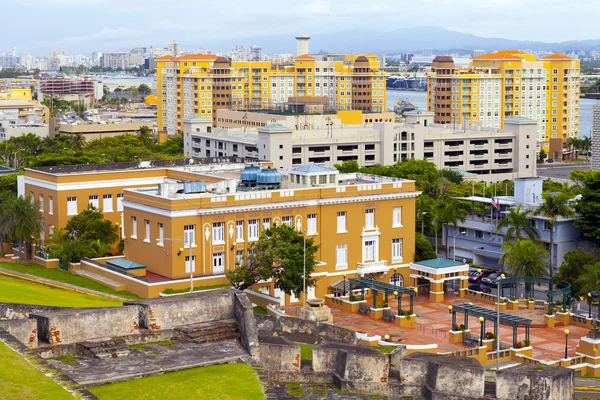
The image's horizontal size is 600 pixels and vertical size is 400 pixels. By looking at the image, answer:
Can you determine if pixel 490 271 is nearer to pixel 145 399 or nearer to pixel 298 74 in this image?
pixel 145 399

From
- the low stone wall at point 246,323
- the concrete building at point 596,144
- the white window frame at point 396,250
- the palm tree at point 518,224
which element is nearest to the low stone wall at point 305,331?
the low stone wall at point 246,323

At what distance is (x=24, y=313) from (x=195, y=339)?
5.27 m

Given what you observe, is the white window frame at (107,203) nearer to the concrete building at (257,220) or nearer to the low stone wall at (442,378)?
the concrete building at (257,220)

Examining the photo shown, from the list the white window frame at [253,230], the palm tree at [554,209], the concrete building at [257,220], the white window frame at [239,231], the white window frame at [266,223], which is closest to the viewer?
the concrete building at [257,220]

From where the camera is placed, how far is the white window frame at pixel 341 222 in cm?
5831

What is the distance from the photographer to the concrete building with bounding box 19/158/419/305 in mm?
53969

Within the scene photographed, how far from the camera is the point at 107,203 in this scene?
66250 millimetres

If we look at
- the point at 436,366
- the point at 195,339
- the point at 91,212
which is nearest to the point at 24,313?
the point at 195,339

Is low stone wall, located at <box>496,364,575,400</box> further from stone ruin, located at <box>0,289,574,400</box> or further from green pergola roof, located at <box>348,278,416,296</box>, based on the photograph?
green pergola roof, located at <box>348,278,416,296</box>

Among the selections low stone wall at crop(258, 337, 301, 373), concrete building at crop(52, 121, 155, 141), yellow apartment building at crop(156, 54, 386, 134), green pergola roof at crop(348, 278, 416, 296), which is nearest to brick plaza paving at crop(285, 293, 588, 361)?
green pergola roof at crop(348, 278, 416, 296)

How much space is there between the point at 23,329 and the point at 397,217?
35.0 meters

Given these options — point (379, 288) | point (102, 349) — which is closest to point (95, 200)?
point (379, 288)

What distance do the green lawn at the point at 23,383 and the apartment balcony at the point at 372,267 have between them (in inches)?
1356

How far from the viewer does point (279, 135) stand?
10575 centimetres
